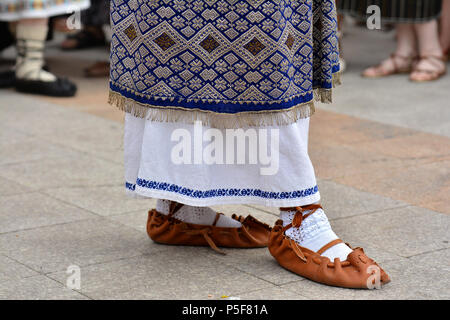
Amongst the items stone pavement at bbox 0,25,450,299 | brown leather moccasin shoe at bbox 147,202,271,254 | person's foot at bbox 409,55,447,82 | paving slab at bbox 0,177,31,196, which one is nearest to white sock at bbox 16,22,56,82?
stone pavement at bbox 0,25,450,299

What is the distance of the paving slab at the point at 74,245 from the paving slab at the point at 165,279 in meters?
0.07

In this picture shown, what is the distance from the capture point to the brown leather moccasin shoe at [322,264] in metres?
2.29

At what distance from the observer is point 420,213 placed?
9.91 feet

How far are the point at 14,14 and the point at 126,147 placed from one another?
318cm

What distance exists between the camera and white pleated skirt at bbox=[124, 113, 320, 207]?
2342 mm

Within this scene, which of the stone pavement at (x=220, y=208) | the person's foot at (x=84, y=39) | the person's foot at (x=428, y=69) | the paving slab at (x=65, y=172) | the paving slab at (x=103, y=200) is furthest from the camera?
the person's foot at (x=84, y=39)

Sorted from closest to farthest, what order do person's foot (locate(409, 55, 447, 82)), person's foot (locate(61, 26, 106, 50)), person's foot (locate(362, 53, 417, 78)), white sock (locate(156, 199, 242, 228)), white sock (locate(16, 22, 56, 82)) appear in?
white sock (locate(156, 199, 242, 228)), white sock (locate(16, 22, 56, 82)), person's foot (locate(409, 55, 447, 82)), person's foot (locate(362, 53, 417, 78)), person's foot (locate(61, 26, 106, 50))

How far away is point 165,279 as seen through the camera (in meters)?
2.37

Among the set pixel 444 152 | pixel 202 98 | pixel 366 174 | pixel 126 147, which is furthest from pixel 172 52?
pixel 444 152

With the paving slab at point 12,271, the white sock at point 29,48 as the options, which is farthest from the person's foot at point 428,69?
the paving slab at point 12,271

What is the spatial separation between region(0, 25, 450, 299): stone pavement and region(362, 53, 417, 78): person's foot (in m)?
1.04

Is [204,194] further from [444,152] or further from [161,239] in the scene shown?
[444,152]

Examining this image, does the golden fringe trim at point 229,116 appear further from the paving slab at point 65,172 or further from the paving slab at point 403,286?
the paving slab at point 65,172

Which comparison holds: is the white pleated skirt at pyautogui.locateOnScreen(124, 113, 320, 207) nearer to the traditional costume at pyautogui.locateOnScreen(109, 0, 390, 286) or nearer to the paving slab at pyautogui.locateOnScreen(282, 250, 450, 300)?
the traditional costume at pyautogui.locateOnScreen(109, 0, 390, 286)
